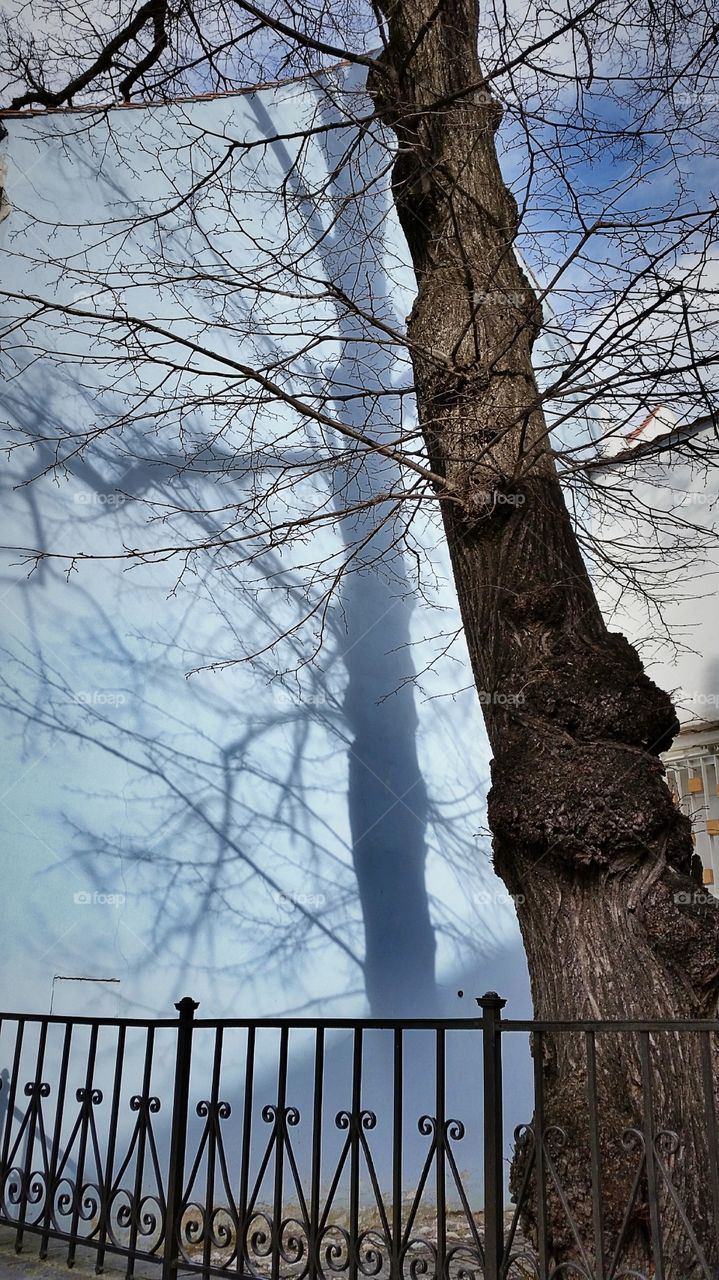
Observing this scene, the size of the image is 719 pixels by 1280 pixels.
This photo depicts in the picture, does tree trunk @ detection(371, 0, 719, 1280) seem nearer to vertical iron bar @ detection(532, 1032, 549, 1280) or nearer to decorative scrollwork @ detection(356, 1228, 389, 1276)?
vertical iron bar @ detection(532, 1032, 549, 1280)

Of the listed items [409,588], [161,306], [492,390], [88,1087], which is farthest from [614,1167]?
[161,306]

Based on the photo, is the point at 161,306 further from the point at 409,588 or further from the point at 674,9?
the point at 674,9

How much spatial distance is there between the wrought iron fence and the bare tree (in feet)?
0.22

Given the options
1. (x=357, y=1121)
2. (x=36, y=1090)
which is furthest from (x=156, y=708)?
(x=357, y=1121)

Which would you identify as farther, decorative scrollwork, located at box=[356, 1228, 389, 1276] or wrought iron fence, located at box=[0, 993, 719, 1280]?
decorative scrollwork, located at box=[356, 1228, 389, 1276]

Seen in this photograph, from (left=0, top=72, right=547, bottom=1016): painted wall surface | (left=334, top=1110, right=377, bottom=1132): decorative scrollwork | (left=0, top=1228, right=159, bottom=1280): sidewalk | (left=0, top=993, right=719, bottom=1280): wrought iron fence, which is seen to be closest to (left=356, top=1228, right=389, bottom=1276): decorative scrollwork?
(left=0, top=993, right=719, bottom=1280): wrought iron fence

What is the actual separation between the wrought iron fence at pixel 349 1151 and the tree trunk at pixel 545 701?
0.06 metres

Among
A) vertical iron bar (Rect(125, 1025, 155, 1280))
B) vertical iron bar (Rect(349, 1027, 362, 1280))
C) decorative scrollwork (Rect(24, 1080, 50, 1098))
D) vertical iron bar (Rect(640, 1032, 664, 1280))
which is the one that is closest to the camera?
vertical iron bar (Rect(640, 1032, 664, 1280))

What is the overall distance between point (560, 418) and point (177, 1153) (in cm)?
305

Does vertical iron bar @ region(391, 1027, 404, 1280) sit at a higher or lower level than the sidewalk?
higher

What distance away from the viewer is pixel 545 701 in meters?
3.65

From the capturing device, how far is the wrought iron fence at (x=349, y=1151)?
9.45ft

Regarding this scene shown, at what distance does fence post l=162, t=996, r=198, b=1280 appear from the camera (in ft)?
11.6

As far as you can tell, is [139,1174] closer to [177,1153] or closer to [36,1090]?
[177,1153]
